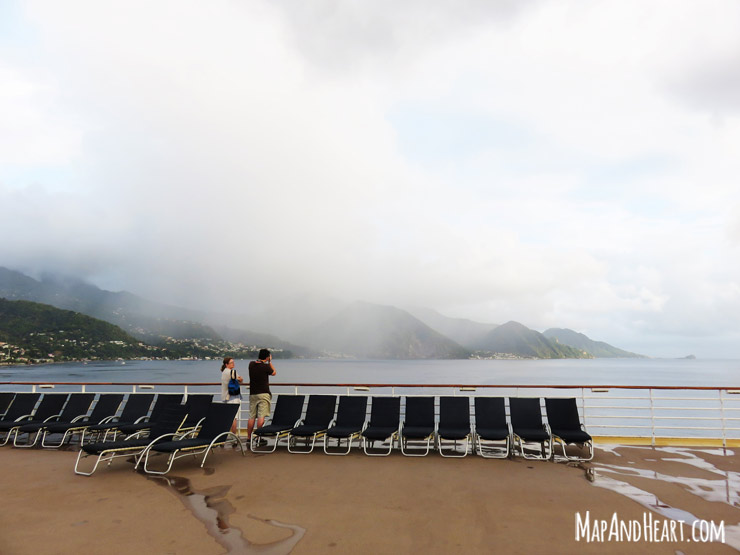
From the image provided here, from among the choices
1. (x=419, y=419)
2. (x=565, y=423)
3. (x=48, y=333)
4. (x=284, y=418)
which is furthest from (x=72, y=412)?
(x=48, y=333)

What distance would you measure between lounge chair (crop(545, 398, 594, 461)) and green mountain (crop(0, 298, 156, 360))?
96816 mm

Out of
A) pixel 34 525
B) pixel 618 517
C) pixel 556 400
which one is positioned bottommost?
pixel 34 525

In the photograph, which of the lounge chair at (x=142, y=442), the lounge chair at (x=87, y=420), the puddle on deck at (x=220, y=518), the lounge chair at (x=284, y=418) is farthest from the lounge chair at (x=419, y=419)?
the lounge chair at (x=87, y=420)

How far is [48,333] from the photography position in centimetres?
8356

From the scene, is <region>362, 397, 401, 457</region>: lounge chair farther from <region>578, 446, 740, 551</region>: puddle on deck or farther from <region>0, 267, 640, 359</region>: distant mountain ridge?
<region>0, 267, 640, 359</region>: distant mountain ridge

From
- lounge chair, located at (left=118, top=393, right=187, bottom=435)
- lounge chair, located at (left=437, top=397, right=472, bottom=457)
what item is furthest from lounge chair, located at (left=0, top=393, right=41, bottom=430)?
lounge chair, located at (left=437, top=397, right=472, bottom=457)

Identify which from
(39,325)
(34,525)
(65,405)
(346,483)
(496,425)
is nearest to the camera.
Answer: (34,525)

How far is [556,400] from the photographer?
669 centimetres

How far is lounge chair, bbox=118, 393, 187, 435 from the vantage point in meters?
6.78

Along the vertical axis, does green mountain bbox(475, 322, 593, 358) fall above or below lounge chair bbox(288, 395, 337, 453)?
above

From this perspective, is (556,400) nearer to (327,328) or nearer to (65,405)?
(65,405)

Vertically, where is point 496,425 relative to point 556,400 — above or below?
below

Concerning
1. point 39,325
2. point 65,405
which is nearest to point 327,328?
point 39,325

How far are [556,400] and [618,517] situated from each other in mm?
2987
